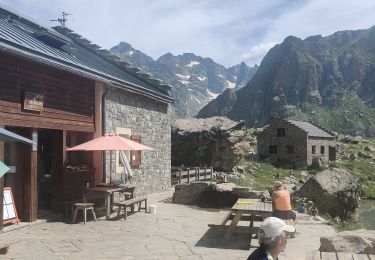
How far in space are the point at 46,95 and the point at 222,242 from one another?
5.88 m

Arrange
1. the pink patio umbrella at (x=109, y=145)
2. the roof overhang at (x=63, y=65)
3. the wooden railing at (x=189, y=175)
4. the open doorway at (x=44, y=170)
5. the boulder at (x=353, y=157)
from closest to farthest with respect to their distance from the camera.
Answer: the roof overhang at (x=63, y=65) → the pink patio umbrella at (x=109, y=145) → the open doorway at (x=44, y=170) → the wooden railing at (x=189, y=175) → the boulder at (x=353, y=157)

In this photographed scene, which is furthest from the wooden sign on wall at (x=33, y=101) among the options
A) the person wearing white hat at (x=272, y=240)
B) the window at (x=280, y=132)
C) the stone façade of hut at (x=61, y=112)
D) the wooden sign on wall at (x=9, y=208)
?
the window at (x=280, y=132)

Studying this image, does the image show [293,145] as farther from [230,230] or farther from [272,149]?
[230,230]

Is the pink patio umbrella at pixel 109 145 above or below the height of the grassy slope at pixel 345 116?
below

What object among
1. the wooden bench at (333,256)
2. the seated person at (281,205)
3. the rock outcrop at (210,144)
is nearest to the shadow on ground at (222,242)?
the seated person at (281,205)

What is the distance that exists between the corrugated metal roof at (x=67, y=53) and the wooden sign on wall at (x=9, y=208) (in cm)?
318

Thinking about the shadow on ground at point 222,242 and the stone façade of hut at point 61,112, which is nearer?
the shadow on ground at point 222,242

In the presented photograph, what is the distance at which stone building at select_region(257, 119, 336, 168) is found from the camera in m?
48.1

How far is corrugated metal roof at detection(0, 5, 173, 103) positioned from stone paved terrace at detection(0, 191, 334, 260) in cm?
409

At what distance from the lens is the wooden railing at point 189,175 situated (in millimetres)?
20797

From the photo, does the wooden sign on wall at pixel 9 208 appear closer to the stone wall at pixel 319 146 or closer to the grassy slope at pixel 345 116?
the stone wall at pixel 319 146

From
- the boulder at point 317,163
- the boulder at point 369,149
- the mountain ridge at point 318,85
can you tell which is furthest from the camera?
the mountain ridge at point 318,85

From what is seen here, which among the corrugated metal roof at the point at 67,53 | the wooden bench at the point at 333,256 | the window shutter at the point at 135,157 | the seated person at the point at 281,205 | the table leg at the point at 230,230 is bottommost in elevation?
the table leg at the point at 230,230

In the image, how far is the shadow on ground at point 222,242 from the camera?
8.88 m
